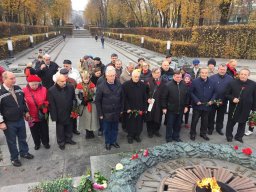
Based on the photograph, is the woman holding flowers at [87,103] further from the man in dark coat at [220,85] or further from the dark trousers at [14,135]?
the man in dark coat at [220,85]

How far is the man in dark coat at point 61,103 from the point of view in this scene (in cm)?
525

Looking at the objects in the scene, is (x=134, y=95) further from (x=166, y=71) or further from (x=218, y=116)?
(x=218, y=116)

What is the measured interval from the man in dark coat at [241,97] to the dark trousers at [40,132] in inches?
168

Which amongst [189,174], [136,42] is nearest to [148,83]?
[189,174]

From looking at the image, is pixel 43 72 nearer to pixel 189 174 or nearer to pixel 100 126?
pixel 100 126

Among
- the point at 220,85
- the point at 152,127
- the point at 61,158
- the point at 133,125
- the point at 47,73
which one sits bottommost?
the point at 61,158

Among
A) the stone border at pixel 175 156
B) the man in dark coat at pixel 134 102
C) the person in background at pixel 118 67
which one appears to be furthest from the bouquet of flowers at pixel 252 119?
the person in background at pixel 118 67

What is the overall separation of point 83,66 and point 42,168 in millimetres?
3290

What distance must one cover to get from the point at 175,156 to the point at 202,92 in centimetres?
187

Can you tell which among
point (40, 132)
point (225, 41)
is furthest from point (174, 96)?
point (225, 41)

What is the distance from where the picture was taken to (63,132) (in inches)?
224

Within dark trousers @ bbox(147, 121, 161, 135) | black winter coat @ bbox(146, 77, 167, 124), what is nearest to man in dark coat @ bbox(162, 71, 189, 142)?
black winter coat @ bbox(146, 77, 167, 124)

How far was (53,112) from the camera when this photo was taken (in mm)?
5324

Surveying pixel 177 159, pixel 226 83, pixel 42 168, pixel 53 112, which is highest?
pixel 226 83
